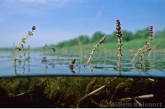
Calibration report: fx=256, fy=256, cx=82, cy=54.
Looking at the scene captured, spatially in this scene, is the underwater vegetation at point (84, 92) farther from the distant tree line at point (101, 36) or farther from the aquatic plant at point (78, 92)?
the distant tree line at point (101, 36)

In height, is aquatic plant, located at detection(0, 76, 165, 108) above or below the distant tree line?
below

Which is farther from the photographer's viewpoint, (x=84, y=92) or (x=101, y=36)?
(x=101, y=36)

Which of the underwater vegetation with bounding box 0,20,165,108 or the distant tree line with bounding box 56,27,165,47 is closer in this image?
the underwater vegetation with bounding box 0,20,165,108

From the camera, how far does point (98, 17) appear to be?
5.29m

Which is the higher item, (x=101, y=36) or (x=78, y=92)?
(x=101, y=36)

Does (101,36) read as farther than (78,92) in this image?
Yes

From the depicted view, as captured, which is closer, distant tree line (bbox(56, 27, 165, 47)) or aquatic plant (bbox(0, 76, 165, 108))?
aquatic plant (bbox(0, 76, 165, 108))

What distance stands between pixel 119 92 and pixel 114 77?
0.34 meters

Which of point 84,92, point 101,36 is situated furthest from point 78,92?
point 101,36

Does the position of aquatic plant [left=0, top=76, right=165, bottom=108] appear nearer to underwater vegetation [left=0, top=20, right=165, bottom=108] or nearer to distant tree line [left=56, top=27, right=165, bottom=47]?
underwater vegetation [left=0, top=20, right=165, bottom=108]

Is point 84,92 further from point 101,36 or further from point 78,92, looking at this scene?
point 101,36

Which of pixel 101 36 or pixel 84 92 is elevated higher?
pixel 101 36

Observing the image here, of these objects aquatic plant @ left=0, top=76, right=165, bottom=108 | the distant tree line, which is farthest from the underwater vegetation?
the distant tree line

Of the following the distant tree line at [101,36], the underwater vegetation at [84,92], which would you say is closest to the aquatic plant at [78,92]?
the underwater vegetation at [84,92]
